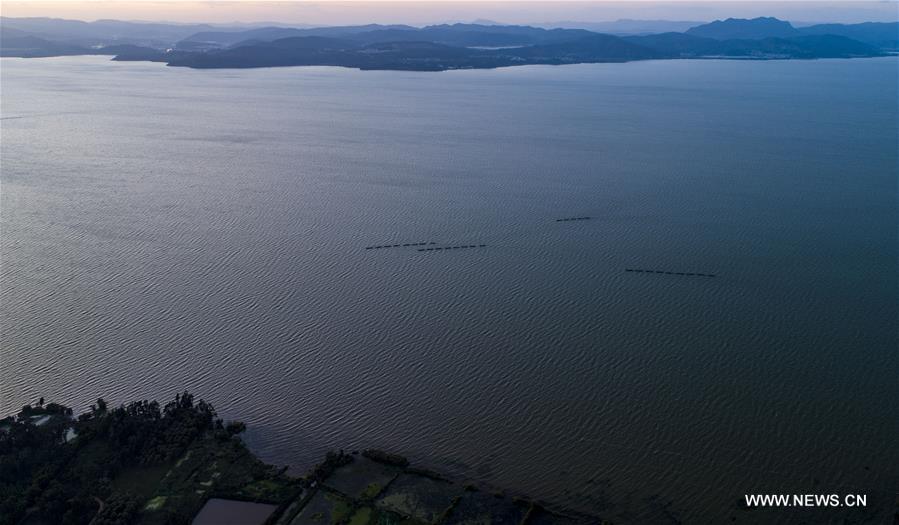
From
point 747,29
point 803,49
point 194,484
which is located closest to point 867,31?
point 747,29

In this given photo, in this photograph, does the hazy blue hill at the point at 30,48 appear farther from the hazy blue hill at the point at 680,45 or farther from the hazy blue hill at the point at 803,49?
the hazy blue hill at the point at 803,49

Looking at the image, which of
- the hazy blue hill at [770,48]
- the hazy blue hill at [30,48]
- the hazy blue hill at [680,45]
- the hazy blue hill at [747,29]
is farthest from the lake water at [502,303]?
the hazy blue hill at [747,29]

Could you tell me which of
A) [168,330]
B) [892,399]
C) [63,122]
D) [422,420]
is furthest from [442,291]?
[63,122]

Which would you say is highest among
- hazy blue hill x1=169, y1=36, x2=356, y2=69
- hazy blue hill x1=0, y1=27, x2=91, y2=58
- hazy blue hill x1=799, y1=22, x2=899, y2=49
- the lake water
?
hazy blue hill x1=799, y1=22, x2=899, y2=49

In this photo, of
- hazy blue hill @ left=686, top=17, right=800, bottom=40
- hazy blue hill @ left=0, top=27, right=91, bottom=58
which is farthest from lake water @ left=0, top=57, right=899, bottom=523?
hazy blue hill @ left=686, top=17, right=800, bottom=40

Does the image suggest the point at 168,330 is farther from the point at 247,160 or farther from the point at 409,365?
the point at 247,160

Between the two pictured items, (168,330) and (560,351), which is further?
(168,330)

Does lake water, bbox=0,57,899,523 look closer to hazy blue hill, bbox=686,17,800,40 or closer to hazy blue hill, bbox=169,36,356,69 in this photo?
hazy blue hill, bbox=169,36,356,69
